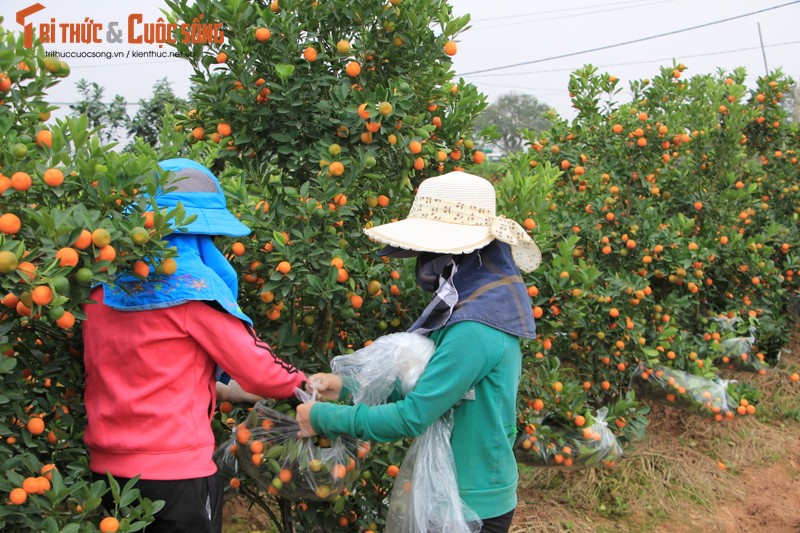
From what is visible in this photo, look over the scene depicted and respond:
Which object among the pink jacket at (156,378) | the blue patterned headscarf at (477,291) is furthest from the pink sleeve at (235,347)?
the blue patterned headscarf at (477,291)

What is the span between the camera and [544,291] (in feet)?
12.0

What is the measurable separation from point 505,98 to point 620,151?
57.4 m

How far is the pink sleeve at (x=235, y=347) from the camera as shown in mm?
2018

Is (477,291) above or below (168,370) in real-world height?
above

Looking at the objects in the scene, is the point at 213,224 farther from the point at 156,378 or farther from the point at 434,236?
the point at 434,236

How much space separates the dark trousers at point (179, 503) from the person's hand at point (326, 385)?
16.0 inches

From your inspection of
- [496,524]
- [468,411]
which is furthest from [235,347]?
[496,524]

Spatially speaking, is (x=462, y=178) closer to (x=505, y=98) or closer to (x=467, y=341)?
(x=467, y=341)

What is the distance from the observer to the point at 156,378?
1994mm

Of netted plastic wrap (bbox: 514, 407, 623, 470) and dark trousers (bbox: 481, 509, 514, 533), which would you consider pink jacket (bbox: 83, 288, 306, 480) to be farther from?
netted plastic wrap (bbox: 514, 407, 623, 470)

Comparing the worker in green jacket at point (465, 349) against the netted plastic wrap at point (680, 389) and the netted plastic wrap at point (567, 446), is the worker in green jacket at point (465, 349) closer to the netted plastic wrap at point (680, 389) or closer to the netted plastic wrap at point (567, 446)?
the netted plastic wrap at point (567, 446)

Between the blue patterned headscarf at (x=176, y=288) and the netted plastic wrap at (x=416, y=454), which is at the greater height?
the blue patterned headscarf at (x=176, y=288)

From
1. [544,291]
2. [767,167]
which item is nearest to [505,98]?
[767,167]

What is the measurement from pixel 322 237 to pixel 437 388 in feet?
2.73
